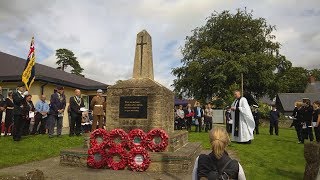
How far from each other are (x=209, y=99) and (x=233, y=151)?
35.6m

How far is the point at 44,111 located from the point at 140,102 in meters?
6.70

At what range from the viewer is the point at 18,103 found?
491 inches

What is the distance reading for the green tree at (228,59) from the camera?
4078 cm

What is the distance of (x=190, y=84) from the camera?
152 feet

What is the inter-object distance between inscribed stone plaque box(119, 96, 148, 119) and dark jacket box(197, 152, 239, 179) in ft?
22.5

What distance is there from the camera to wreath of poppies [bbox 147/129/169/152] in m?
9.02

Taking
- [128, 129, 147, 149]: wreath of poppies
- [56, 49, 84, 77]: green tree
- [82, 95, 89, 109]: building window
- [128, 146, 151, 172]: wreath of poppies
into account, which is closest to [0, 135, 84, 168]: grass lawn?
[128, 129, 147, 149]: wreath of poppies

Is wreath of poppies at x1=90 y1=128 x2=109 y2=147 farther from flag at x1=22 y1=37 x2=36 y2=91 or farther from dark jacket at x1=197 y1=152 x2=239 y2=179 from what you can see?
flag at x1=22 y1=37 x2=36 y2=91

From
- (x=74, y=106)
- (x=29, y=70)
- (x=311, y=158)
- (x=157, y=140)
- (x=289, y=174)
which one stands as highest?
(x=29, y=70)

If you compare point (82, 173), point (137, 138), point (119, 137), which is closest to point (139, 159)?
point (137, 138)

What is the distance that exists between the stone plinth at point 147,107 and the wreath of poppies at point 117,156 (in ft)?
5.24

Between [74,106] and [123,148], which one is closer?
[123,148]

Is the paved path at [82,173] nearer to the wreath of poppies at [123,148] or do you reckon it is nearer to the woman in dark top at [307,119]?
the wreath of poppies at [123,148]

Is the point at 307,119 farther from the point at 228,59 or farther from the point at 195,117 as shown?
the point at 228,59
